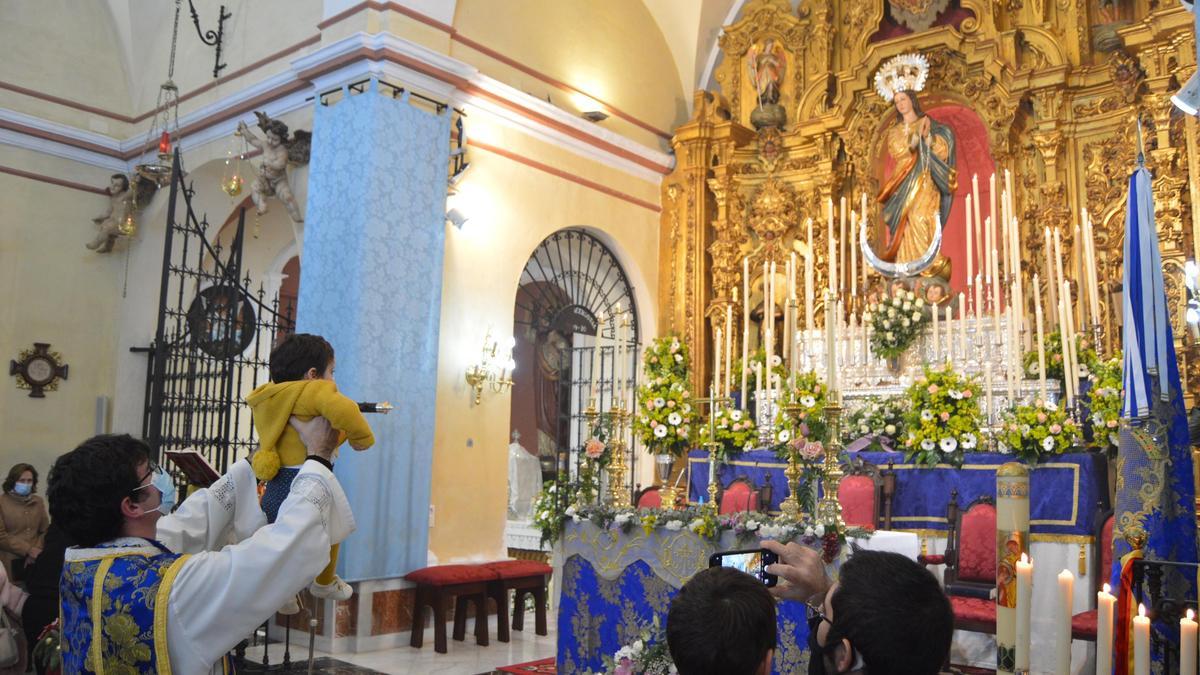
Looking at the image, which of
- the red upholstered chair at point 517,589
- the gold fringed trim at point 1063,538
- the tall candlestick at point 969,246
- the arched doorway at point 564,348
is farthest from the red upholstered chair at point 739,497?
the tall candlestick at point 969,246

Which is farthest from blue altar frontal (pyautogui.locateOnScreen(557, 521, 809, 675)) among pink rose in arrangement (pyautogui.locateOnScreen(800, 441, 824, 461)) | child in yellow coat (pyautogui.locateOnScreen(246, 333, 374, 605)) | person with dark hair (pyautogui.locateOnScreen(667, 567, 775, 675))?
person with dark hair (pyautogui.locateOnScreen(667, 567, 775, 675))

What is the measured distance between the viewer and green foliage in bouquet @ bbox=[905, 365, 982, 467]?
22.6 ft

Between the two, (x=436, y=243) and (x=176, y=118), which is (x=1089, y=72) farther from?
(x=176, y=118)

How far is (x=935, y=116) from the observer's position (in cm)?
1027

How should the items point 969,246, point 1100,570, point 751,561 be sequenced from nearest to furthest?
Answer: point 751,561 → point 1100,570 → point 969,246

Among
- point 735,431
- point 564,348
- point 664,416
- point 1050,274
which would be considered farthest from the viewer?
point 564,348

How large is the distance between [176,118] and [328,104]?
2.97 meters

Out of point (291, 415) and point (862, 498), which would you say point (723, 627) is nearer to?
point (291, 415)

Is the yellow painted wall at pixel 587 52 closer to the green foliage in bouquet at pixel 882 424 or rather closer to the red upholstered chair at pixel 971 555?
the green foliage in bouquet at pixel 882 424

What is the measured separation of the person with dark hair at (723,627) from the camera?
6.12ft

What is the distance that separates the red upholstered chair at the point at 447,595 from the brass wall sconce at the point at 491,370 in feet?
5.37

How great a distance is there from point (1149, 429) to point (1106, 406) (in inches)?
106

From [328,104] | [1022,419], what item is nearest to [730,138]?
[328,104]

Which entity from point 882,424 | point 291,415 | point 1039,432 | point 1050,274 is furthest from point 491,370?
point 291,415
